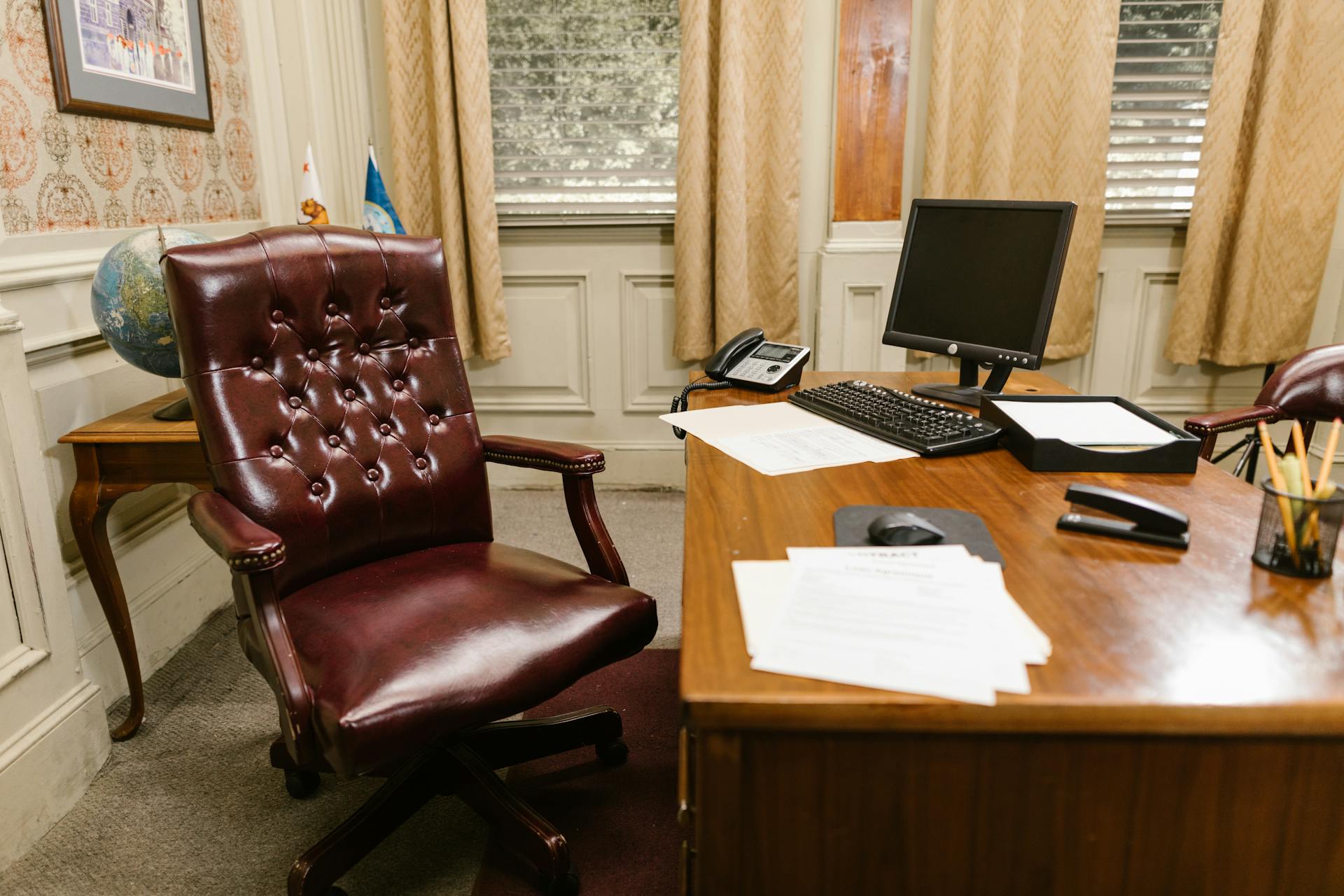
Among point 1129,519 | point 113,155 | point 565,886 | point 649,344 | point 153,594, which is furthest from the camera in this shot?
point 649,344

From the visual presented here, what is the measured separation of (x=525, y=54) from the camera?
10.2 ft

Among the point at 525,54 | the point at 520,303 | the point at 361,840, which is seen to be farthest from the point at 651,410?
the point at 361,840

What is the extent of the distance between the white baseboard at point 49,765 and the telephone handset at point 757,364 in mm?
1444

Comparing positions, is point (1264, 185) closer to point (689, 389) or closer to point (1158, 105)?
point (1158, 105)

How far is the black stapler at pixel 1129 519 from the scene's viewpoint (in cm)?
105

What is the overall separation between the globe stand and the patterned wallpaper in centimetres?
43

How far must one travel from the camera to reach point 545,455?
162 cm

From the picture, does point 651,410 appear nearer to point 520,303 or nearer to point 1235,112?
point 520,303

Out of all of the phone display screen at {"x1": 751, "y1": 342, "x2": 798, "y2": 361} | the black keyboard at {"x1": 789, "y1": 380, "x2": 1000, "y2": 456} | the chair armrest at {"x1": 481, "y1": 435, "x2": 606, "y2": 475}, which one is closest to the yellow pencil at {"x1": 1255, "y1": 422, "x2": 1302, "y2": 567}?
the black keyboard at {"x1": 789, "y1": 380, "x2": 1000, "y2": 456}

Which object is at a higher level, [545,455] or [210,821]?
[545,455]

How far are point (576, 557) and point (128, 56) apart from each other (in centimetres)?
176

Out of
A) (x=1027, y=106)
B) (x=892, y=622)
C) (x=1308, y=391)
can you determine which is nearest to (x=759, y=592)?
(x=892, y=622)

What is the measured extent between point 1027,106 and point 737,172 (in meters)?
0.98

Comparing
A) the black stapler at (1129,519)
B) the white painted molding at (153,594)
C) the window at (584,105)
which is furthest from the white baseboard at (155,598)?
the black stapler at (1129,519)
